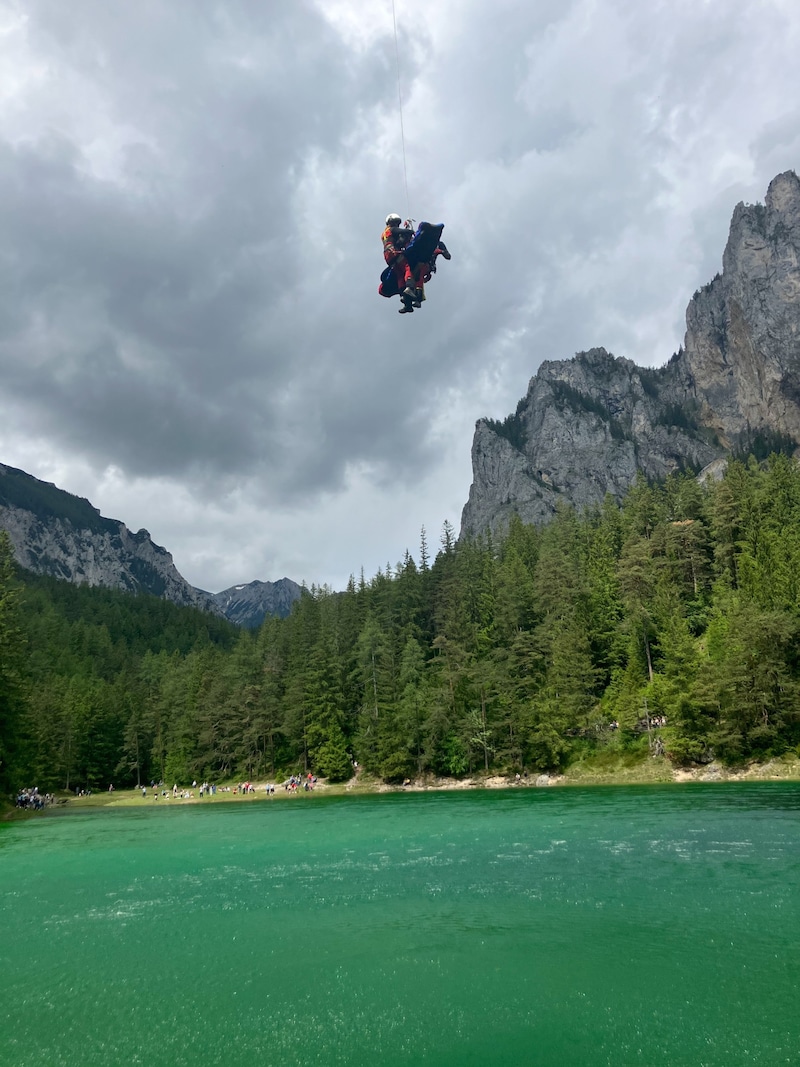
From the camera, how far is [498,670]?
76.9m

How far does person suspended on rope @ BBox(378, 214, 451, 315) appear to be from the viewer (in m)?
31.7

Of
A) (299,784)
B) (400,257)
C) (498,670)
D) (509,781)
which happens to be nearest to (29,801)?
(299,784)

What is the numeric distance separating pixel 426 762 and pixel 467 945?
2397 inches

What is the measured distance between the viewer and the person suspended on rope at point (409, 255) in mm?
31719

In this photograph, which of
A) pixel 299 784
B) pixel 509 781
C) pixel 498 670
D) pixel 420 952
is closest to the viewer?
pixel 420 952

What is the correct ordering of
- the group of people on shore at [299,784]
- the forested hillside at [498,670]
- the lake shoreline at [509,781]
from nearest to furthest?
the lake shoreline at [509,781] → the forested hillside at [498,670] → the group of people on shore at [299,784]

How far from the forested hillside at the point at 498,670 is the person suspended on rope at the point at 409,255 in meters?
46.2

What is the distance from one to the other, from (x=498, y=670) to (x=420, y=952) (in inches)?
2469

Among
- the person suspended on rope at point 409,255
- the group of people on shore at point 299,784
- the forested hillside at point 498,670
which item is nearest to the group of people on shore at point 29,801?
the forested hillside at point 498,670

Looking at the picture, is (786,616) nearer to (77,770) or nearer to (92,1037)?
(92,1037)

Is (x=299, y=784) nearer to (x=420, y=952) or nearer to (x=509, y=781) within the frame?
(x=509, y=781)

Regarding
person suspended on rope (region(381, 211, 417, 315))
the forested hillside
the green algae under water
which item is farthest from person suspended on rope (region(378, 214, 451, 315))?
the forested hillside

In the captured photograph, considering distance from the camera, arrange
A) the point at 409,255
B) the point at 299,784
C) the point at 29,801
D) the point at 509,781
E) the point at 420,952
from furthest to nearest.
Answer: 1. the point at 299,784
2. the point at 509,781
3. the point at 29,801
4. the point at 409,255
5. the point at 420,952

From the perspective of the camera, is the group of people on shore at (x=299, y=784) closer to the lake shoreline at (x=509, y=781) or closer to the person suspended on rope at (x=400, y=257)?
the lake shoreline at (x=509, y=781)
